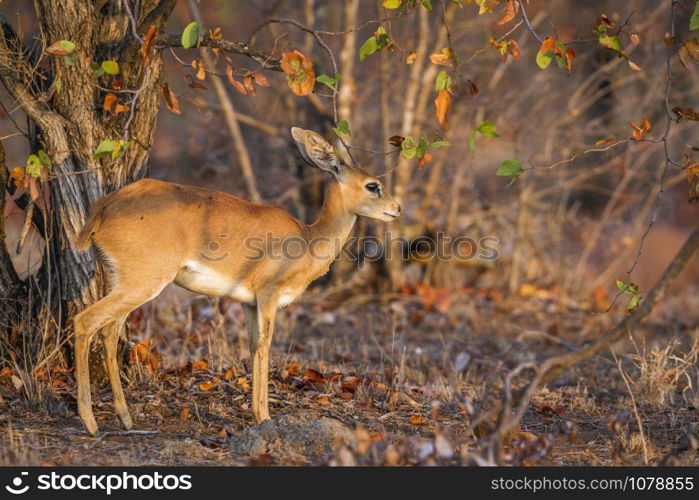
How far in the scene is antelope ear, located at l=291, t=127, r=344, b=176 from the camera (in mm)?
6938

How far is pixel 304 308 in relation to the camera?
1162cm

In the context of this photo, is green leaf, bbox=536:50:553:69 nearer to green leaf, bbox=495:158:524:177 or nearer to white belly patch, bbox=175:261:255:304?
green leaf, bbox=495:158:524:177

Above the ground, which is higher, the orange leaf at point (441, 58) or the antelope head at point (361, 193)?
the orange leaf at point (441, 58)

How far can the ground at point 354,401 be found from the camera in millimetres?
5273

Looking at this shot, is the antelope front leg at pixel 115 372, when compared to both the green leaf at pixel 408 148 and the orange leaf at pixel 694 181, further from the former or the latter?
Result: the orange leaf at pixel 694 181

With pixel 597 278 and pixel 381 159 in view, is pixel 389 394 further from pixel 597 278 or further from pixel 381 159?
pixel 597 278

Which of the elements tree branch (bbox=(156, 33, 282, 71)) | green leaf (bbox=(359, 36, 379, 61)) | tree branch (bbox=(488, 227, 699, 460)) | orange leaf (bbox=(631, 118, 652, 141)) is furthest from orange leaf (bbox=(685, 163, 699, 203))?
tree branch (bbox=(156, 33, 282, 71))

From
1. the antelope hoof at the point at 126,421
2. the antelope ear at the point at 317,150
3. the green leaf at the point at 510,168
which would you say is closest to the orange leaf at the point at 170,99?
the antelope ear at the point at 317,150

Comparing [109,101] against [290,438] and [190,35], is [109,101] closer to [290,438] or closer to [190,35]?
[190,35]

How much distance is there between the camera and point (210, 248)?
20.2 ft

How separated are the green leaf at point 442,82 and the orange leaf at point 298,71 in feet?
2.94

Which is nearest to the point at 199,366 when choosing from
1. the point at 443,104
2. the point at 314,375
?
the point at 314,375
